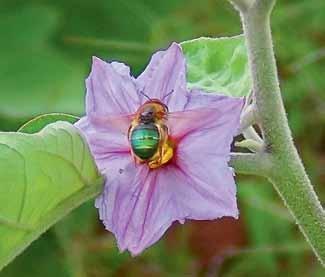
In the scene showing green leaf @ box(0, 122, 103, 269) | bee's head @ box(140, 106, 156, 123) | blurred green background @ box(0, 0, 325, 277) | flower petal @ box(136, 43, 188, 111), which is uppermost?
flower petal @ box(136, 43, 188, 111)

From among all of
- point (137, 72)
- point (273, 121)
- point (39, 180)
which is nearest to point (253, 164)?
point (273, 121)

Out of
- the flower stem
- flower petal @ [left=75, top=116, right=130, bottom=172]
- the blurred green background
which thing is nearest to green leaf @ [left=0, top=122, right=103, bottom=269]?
flower petal @ [left=75, top=116, right=130, bottom=172]

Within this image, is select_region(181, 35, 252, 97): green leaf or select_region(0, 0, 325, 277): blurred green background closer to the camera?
select_region(181, 35, 252, 97): green leaf

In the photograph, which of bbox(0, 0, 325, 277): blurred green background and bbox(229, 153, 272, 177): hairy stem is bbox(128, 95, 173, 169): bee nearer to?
bbox(229, 153, 272, 177): hairy stem

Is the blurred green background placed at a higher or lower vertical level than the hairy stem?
lower

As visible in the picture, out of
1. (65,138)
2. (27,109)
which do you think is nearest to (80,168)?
(65,138)

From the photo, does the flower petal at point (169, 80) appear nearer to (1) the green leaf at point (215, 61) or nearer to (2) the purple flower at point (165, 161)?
(2) the purple flower at point (165, 161)

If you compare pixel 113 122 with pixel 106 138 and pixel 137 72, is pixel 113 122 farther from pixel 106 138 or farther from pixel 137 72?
pixel 137 72
